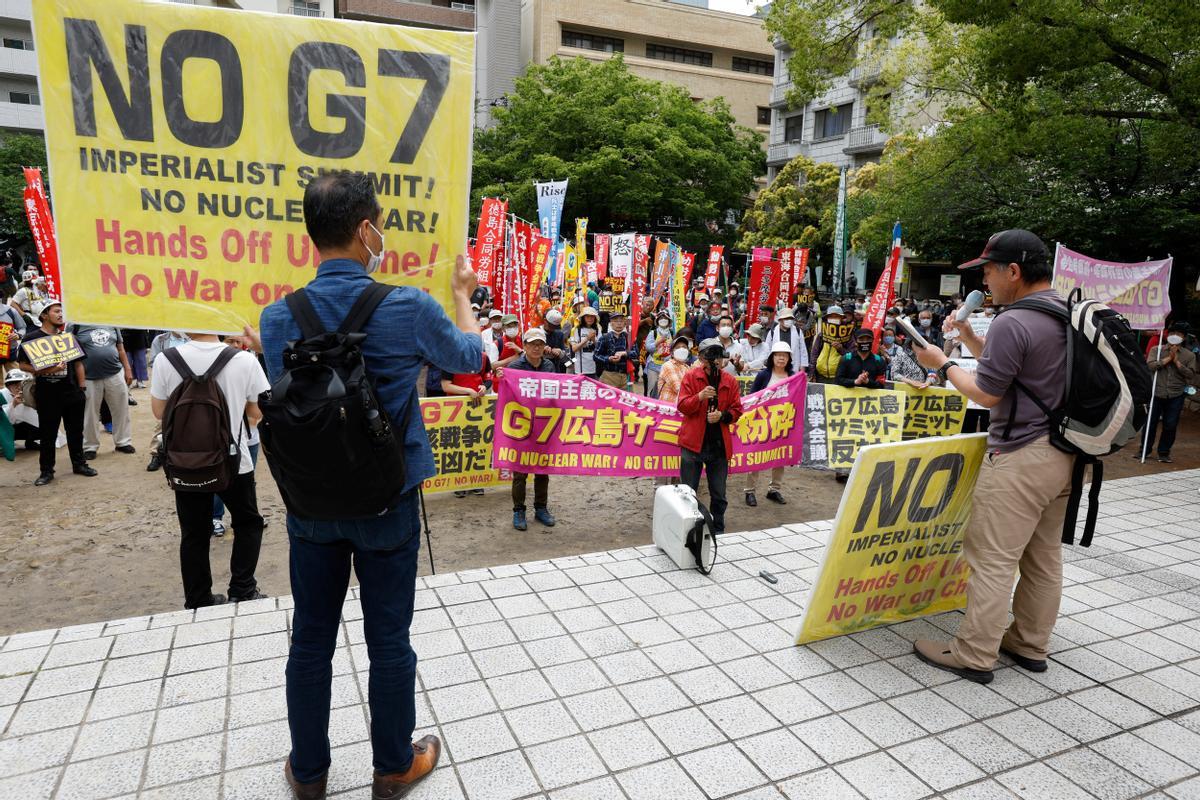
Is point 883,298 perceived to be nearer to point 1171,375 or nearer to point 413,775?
point 1171,375

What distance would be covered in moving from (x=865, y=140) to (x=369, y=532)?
134 ft

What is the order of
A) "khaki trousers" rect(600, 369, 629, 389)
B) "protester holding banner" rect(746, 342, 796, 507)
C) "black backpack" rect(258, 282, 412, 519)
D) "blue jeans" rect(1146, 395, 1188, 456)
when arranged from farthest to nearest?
"khaki trousers" rect(600, 369, 629, 389) → "blue jeans" rect(1146, 395, 1188, 456) → "protester holding banner" rect(746, 342, 796, 507) → "black backpack" rect(258, 282, 412, 519)

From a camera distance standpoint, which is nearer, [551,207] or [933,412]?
[933,412]

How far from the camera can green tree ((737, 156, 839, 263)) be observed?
109 feet

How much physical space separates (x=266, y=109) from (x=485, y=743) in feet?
8.69

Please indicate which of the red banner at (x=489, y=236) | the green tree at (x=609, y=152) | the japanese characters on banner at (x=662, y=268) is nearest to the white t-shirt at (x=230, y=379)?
the red banner at (x=489, y=236)

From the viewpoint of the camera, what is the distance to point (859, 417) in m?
8.48

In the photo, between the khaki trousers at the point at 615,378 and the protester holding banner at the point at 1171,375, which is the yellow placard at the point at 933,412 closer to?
the protester holding banner at the point at 1171,375

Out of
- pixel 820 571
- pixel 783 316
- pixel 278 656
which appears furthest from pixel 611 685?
pixel 783 316

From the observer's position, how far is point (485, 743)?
297cm

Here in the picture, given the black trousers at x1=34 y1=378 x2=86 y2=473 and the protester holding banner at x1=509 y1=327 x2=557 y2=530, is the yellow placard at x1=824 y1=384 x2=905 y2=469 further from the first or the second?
the black trousers at x1=34 y1=378 x2=86 y2=473

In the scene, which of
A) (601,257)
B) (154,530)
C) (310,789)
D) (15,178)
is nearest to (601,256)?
(601,257)

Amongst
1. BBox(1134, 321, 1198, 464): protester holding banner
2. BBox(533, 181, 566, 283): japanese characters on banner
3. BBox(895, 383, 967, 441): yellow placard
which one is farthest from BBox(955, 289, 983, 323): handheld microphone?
BBox(533, 181, 566, 283): japanese characters on banner

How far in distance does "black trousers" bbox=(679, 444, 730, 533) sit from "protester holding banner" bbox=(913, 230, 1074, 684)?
9.28ft
